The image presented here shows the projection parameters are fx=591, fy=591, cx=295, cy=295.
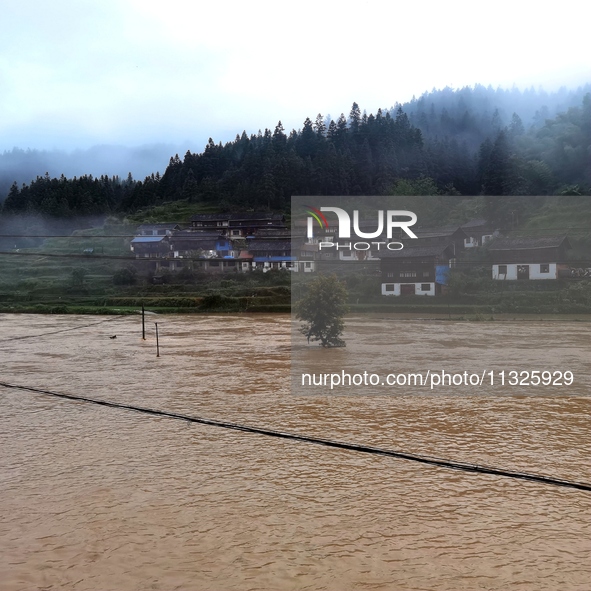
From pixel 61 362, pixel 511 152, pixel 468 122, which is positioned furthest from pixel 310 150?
pixel 61 362

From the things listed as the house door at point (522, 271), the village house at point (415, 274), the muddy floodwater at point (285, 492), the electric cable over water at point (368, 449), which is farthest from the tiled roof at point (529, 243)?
the electric cable over water at point (368, 449)

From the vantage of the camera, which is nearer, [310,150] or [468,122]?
[310,150]

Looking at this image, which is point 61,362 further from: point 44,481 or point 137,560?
point 137,560

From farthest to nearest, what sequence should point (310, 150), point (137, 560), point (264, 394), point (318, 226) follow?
point (310, 150)
point (318, 226)
point (264, 394)
point (137, 560)

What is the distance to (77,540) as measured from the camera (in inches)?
177

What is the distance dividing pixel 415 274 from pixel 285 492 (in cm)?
2501

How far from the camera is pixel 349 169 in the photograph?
57.9 metres

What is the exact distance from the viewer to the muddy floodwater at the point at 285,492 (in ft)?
13.3

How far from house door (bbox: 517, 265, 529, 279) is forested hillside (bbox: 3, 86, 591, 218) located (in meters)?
20.1

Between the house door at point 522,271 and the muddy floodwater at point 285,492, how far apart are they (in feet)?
68.4

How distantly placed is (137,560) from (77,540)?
62 centimetres

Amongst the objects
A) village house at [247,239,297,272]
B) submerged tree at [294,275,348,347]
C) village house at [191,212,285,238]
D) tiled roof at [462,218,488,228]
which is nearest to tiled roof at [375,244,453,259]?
tiled roof at [462,218,488,228]

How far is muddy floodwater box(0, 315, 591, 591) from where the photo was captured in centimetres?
404

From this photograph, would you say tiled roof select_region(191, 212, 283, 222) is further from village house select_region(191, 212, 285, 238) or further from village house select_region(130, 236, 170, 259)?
village house select_region(130, 236, 170, 259)
